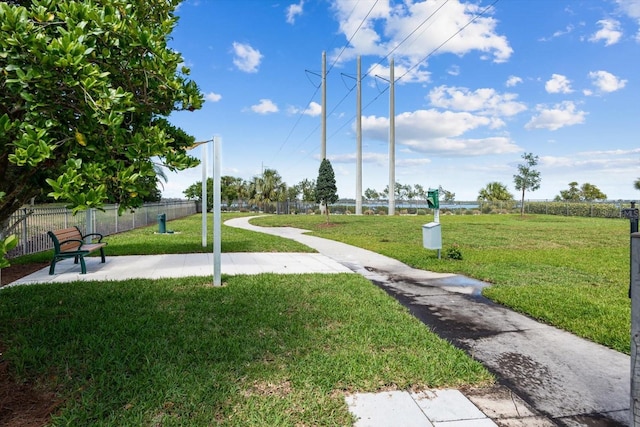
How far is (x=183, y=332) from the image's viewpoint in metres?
3.83

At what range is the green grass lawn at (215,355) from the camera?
254cm

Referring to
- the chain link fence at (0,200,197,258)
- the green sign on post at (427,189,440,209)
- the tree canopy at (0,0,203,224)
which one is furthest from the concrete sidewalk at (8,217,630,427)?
the chain link fence at (0,200,197,258)

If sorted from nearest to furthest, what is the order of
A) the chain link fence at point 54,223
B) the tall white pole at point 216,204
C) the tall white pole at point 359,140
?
the tall white pole at point 216,204, the chain link fence at point 54,223, the tall white pole at point 359,140

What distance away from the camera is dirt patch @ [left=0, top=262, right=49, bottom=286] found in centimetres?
642

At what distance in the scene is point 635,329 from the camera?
6.61 feet

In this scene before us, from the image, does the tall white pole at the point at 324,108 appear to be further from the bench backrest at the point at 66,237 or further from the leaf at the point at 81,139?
the leaf at the point at 81,139

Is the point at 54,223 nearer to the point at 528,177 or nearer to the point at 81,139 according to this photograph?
the point at 81,139

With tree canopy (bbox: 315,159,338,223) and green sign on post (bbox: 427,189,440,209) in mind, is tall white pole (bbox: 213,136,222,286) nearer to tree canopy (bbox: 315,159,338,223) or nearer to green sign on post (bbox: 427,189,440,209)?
green sign on post (bbox: 427,189,440,209)

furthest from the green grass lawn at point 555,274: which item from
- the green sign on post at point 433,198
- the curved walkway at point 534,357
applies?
the green sign on post at point 433,198

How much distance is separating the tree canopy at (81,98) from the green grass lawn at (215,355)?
1.48 m

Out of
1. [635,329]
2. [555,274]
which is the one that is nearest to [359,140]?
[555,274]

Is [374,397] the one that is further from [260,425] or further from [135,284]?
[135,284]

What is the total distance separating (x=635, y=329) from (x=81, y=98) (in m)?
3.60

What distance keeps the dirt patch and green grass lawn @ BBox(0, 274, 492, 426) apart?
63.6 inches
